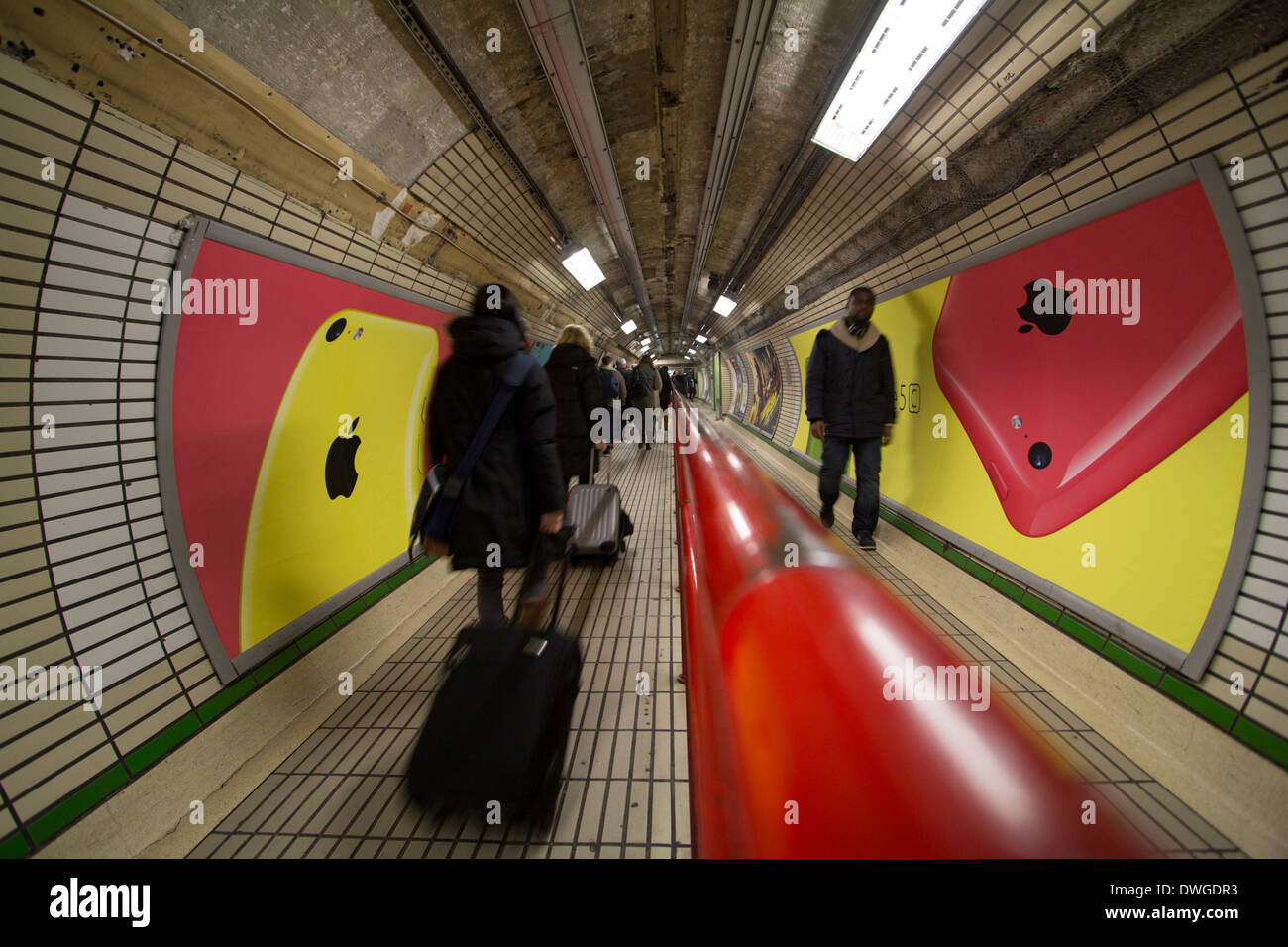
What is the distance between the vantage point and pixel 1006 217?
2520 millimetres

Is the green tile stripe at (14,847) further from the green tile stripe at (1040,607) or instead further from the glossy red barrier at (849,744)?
the green tile stripe at (1040,607)

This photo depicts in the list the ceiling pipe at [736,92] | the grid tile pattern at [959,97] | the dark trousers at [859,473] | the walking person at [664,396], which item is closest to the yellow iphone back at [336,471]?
the ceiling pipe at [736,92]

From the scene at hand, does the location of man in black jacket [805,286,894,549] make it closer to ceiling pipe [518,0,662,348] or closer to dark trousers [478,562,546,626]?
dark trousers [478,562,546,626]

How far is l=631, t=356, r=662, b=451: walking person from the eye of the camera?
7652 millimetres

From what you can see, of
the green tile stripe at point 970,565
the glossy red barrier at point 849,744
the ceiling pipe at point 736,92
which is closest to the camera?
the glossy red barrier at point 849,744

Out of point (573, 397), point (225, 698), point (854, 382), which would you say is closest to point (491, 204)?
point (573, 397)

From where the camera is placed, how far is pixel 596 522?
339 centimetres

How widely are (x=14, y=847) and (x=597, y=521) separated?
2741mm

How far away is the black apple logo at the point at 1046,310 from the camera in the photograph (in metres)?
2.23

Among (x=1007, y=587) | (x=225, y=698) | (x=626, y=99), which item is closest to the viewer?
(x=225, y=698)

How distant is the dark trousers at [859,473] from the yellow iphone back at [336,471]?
3.47 metres

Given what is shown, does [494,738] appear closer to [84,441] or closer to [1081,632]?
[84,441]
